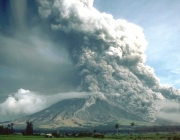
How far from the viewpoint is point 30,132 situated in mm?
98312

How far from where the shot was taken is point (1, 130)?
316 ft

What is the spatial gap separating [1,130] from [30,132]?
1117cm
